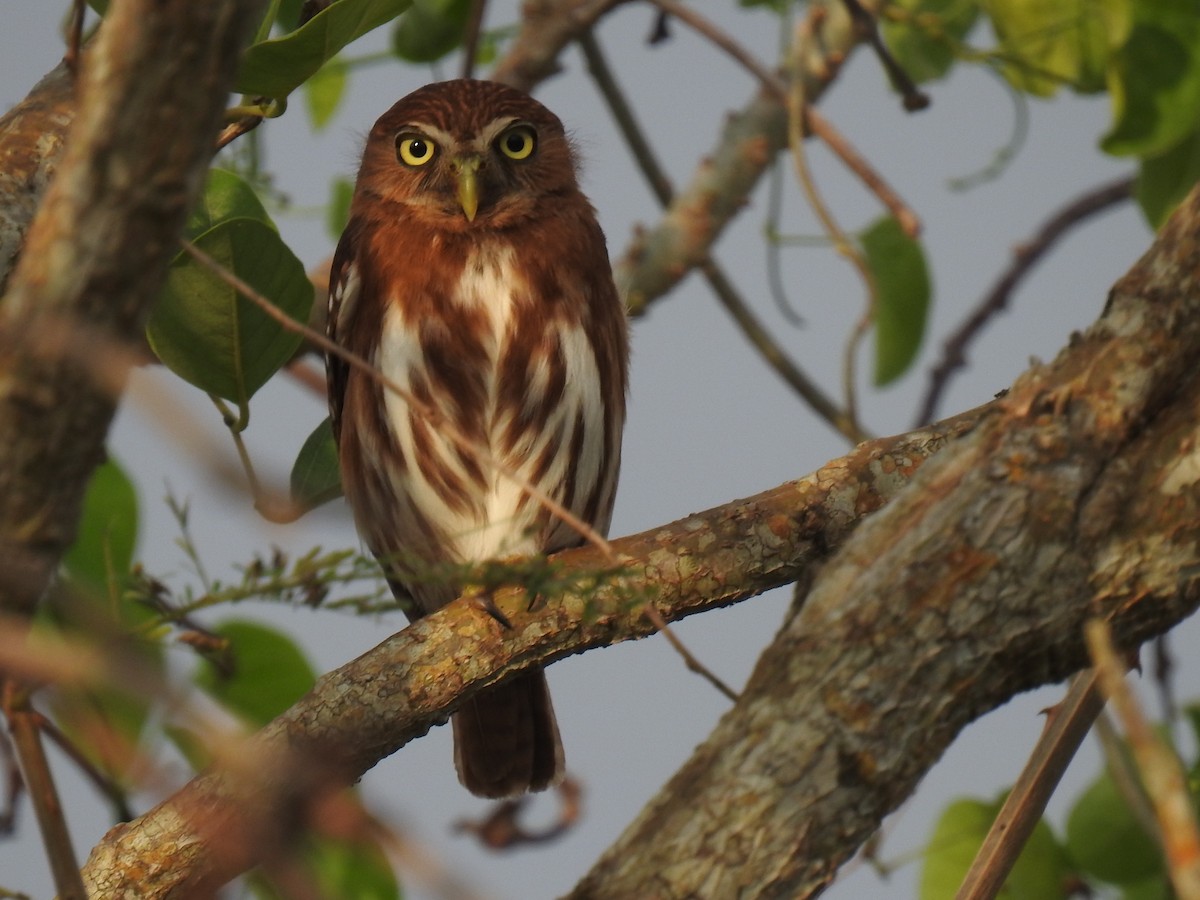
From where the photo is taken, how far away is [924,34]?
445cm

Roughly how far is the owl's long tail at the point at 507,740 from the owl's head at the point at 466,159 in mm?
1345

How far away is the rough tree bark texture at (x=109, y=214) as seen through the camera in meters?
1.40

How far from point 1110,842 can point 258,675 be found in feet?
6.37

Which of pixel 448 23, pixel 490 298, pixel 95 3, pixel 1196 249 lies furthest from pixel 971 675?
pixel 448 23

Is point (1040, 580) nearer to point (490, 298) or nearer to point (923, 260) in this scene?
point (490, 298)

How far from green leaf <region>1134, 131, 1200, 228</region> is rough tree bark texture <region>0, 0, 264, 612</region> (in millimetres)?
3193

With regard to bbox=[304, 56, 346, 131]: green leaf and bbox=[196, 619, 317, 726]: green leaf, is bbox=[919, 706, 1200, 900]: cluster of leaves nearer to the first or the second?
bbox=[196, 619, 317, 726]: green leaf

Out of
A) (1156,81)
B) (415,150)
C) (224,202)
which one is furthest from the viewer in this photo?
(415,150)

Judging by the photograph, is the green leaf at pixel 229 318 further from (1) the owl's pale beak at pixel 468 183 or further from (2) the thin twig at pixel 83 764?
(1) the owl's pale beak at pixel 468 183

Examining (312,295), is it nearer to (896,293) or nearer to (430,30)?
(430,30)

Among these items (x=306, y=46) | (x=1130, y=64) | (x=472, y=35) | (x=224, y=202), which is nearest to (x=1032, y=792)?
(x=306, y=46)

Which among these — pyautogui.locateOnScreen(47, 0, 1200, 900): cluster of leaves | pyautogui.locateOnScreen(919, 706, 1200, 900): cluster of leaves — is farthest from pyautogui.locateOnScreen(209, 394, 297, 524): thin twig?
pyautogui.locateOnScreen(919, 706, 1200, 900): cluster of leaves

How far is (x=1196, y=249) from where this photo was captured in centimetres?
217

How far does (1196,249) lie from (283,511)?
1400 mm
